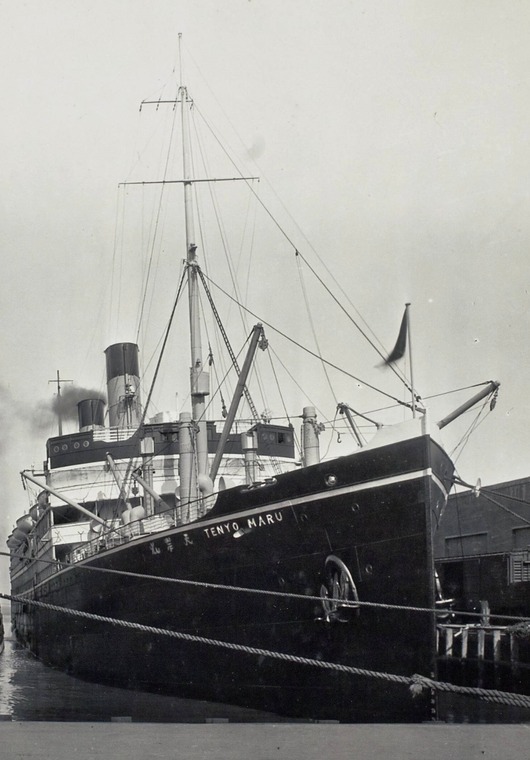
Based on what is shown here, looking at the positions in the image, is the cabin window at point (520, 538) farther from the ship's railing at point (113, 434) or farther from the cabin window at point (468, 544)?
the ship's railing at point (113, 434)

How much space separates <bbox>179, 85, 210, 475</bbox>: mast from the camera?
1633cm

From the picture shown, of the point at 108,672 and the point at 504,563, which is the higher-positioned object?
the point at 504,563

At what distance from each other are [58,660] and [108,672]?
191 inches

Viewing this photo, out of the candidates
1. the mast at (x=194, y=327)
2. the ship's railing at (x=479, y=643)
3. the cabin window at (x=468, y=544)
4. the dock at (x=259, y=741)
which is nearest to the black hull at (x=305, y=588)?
the mast at (x=194, y=327)

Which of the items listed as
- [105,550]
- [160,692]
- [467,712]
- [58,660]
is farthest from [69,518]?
[467,712]

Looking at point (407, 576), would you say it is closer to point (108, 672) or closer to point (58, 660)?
point (108, 672)

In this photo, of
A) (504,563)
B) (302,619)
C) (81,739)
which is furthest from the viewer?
(504,563)

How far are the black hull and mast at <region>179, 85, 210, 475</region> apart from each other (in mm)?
2503

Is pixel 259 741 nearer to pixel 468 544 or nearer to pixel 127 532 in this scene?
pixel 127 532

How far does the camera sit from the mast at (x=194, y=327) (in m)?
16.3

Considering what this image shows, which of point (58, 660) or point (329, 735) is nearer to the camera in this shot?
point (329, 735)

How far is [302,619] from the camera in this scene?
11984 millimetres

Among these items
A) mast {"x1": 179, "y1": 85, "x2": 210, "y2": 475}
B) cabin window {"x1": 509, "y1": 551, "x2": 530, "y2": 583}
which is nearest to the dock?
mast {"x1": 179, "y1": 85, "x2": 210, "y2": 475}

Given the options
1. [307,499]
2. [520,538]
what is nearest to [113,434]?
[307,499]
